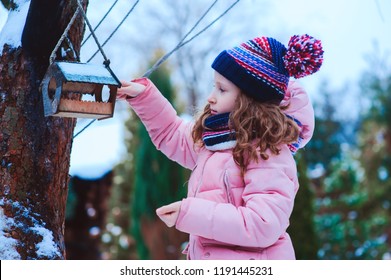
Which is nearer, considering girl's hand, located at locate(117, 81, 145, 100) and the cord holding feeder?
the cord holding feeder

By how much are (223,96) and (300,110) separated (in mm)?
257

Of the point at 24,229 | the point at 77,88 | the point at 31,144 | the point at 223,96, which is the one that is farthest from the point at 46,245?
the point at 223,96

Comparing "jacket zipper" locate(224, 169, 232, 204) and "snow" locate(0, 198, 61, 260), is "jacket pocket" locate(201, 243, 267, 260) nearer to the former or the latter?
"jacket zipper" locate(224, 169, 232, 204)

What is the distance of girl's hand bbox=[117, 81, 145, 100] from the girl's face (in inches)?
9.2

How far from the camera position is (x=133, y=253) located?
6.56 meters

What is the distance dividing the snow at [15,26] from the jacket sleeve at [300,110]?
0.84 meters

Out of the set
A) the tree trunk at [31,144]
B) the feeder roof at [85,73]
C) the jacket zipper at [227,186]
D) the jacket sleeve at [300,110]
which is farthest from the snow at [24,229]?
the jacket sleeve at [300,110]

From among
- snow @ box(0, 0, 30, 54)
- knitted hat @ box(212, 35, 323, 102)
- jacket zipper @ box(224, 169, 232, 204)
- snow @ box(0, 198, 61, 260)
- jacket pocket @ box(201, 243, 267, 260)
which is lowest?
jacket pocket @ box(201, 243, 267, 260)

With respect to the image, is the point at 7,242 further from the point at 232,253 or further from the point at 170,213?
the point at 232,253

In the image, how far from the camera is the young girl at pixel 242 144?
5.59 feet

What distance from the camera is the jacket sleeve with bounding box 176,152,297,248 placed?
66.4 inches

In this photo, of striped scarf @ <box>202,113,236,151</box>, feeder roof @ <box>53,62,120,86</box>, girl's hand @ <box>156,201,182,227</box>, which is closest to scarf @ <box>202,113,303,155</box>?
striped scarf @ <box>202,113,236,151</box>

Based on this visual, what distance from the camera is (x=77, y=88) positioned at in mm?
1733
